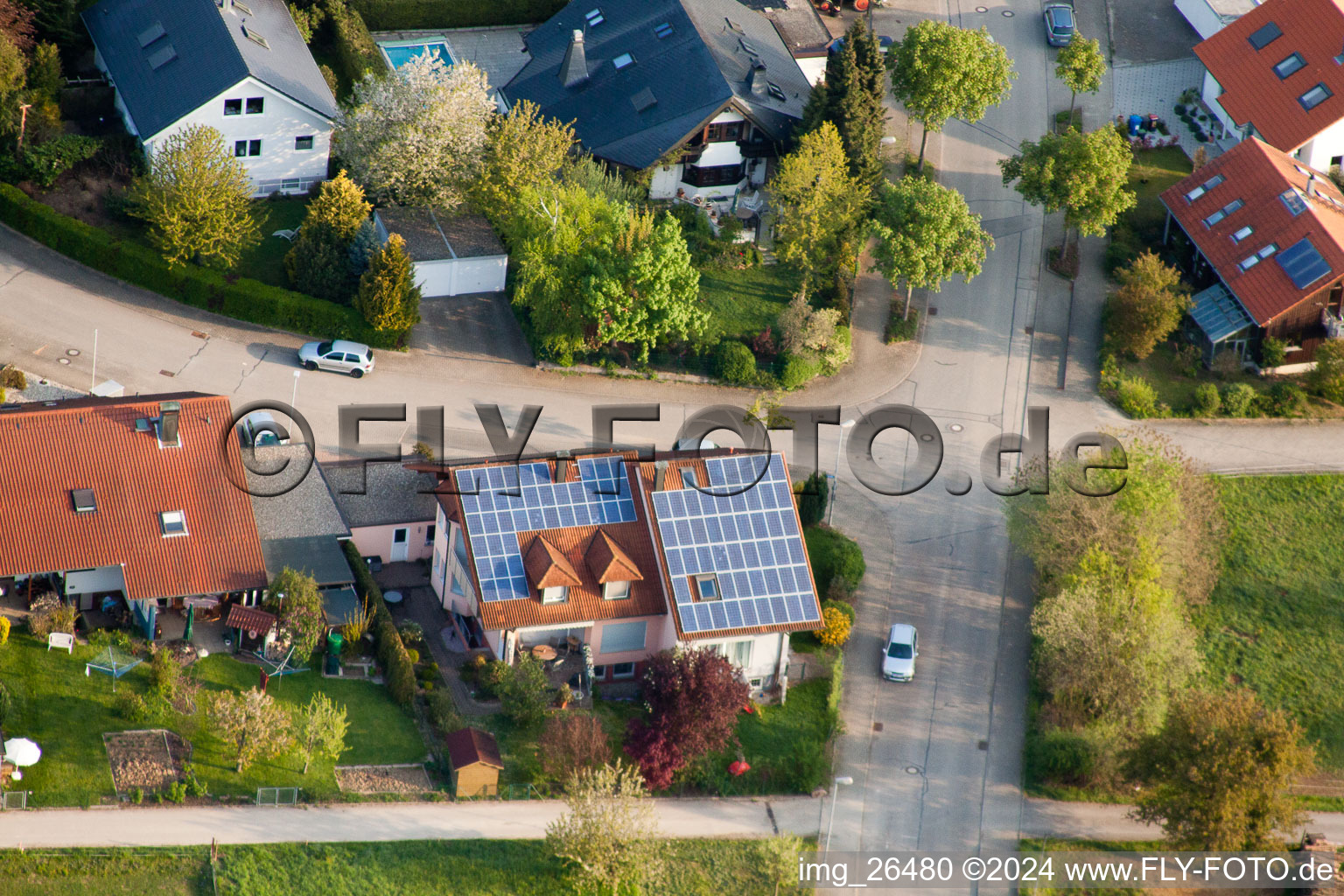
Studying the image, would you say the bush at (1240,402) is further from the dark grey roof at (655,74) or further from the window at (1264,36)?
the dark grey roof at (655,74)

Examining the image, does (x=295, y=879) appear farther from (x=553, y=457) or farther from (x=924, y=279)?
(x=924, y=279)

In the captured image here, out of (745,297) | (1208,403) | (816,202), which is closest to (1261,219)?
(1208,403)

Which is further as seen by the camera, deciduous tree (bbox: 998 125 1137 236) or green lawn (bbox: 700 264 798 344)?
deciduous tree (bbox: 998 125 1137 236)

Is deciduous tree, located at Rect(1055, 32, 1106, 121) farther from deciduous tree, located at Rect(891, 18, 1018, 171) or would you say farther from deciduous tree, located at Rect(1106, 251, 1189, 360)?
deciduous tree, located at Rect(1106, 251, 1189, 360)

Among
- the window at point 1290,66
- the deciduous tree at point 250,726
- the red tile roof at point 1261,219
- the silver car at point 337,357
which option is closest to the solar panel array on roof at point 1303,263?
the red tile roof at point 1261,219

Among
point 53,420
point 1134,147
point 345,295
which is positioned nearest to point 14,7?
point 345,295

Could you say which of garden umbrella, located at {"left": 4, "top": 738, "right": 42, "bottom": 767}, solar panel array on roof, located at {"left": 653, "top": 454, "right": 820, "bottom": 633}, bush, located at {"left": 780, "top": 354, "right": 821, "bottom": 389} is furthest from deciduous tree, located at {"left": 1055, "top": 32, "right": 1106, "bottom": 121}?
garden umbrella, located at {"left": 4, "top": 738, "right": 42, "bottom": 767}
